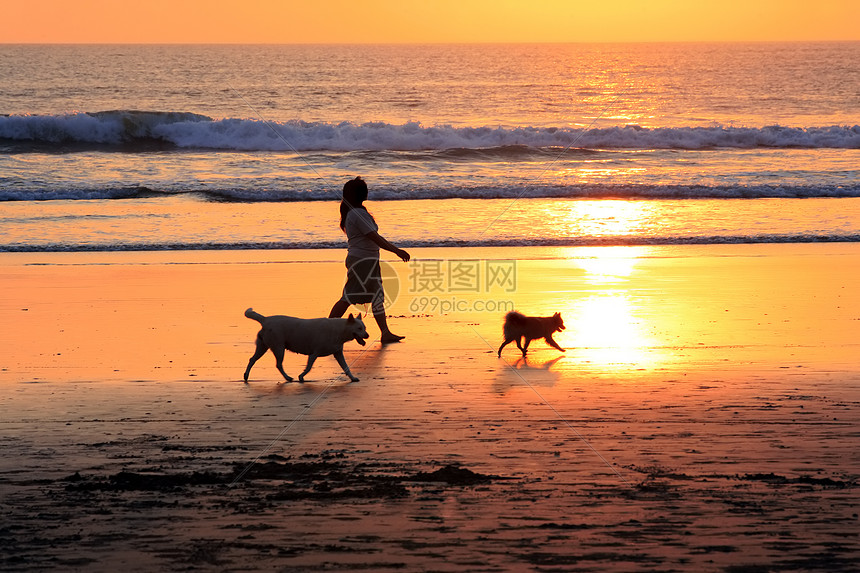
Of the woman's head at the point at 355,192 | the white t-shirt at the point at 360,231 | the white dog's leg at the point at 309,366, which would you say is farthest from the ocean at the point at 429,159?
the white dog's leg at the point at 309,366

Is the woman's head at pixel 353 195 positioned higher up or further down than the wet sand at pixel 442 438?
higher up

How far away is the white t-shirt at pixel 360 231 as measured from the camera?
27.3 ft

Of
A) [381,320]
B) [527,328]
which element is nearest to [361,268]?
[381,320]

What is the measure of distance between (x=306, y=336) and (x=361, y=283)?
1.55m

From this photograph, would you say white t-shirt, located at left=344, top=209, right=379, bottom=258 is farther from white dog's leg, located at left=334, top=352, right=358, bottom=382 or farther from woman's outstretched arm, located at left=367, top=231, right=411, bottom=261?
white dog's leg, located at left=334, top=352, right=358, bottom=382

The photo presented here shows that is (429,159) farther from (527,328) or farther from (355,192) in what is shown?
(527,328)

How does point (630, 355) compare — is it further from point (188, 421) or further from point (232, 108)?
point (232, 108)

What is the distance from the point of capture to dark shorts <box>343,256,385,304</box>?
8445 mm

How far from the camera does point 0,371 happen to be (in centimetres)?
722

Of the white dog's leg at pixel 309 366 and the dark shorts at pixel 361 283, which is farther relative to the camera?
the dark shorts at pixel 361 283

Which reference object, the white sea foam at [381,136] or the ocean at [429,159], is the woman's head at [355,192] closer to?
the ocean at [429,159]

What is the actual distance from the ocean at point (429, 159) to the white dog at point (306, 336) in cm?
762

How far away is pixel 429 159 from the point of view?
29.7 meters

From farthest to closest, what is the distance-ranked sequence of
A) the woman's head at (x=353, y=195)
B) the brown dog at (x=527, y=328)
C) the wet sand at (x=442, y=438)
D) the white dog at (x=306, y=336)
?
the woman's head at (x=353, y=195), the brown dog at (x=527, y=328), the white dog at (x=306, y=336), the wet sand at (x=442, y=438)
